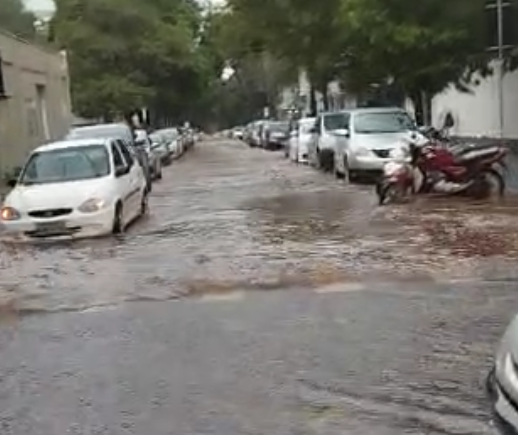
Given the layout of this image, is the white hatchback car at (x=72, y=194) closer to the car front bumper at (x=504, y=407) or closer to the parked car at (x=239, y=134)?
the car front bumper at (x=504, y=407)

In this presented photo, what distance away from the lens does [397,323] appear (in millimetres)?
9312

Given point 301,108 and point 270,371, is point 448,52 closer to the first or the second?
point 270,371

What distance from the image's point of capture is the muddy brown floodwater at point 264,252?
466 inches

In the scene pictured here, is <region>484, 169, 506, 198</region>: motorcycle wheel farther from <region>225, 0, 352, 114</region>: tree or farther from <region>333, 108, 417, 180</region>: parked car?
<region>225, 0, 352, 114</region>: tree

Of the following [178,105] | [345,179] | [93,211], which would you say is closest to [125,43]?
[178,105]

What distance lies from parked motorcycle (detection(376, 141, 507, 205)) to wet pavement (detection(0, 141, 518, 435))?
8.74 ft

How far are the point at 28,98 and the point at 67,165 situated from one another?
986 inches

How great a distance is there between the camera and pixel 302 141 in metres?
39.3

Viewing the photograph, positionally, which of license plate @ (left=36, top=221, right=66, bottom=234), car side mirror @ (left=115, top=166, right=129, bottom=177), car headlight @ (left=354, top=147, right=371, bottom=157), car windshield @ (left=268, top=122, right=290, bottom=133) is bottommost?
car windshield @ (left=268, top=122, right=290, bottom=133)

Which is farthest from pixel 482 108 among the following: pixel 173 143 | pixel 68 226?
pixel 68 226

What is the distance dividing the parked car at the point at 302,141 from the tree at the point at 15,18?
32.2 m

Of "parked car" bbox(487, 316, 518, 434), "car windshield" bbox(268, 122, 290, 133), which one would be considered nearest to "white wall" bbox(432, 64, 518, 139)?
"car windshield" bbox(268, 122, 290, 133)

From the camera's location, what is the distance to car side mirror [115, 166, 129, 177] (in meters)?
18.0

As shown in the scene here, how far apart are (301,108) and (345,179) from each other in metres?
60.5
